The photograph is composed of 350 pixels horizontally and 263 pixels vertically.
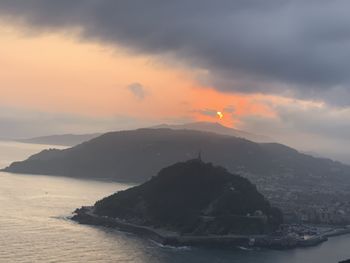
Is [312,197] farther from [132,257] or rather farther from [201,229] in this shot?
[132,257]

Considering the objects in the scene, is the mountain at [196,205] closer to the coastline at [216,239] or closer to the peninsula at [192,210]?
the peninsula at [192,210]

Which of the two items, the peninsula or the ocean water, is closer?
the ocean water

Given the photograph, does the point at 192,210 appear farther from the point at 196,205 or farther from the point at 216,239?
the point at 216,239

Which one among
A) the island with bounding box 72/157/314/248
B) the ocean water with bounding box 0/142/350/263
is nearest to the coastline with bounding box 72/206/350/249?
the island with bounding box 72/157/314/248

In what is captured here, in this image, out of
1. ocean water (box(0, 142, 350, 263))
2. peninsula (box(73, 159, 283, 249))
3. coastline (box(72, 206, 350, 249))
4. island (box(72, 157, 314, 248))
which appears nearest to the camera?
ocean water (box(0, 142, 350, 263))

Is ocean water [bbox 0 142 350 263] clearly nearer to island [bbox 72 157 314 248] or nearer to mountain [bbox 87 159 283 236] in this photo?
island [bbox 72 157 314 248]

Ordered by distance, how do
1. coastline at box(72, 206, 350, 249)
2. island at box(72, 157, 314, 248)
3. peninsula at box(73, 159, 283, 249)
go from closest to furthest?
coastline at box(72, 206, 350, 249), island at box(72, 157, 314, 248), peninsula at box(73, 159, 283, 249)

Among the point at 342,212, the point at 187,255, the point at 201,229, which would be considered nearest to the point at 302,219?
the point at 342,212

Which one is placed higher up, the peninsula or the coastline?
the peninsula
